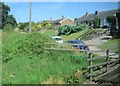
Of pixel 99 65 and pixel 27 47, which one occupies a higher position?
pixel 27 47

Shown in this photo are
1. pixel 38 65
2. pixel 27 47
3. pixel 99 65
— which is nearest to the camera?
pixel 99 65

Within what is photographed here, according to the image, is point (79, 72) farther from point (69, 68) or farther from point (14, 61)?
point (14, 61)

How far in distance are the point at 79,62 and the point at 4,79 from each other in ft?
13.6

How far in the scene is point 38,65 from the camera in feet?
39.8

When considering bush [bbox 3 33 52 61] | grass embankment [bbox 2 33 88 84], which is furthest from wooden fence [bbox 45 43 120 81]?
bush [bbox 3 33 52 61]

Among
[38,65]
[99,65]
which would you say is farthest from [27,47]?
[99,65]

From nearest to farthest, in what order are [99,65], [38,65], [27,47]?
1. [99,65]
2. [38,65]
3. [27,47]

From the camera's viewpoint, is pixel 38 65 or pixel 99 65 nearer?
pixel 99 65

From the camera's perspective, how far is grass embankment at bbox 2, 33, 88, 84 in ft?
33.8

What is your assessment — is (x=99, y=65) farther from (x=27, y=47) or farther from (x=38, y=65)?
(x=27, y=47)

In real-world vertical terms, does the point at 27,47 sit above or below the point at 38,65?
above

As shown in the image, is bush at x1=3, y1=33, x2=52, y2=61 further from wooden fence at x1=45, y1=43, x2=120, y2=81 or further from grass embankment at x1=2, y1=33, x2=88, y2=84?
wooden fence at x1=45, y1=43, x2=120, y2=81

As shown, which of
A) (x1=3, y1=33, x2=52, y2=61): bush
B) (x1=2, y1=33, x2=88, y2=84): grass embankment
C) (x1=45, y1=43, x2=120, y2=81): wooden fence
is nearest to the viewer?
(x1=2, y1=33, x2=88, y2=84): grass embankment

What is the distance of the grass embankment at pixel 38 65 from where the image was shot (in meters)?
10.3
